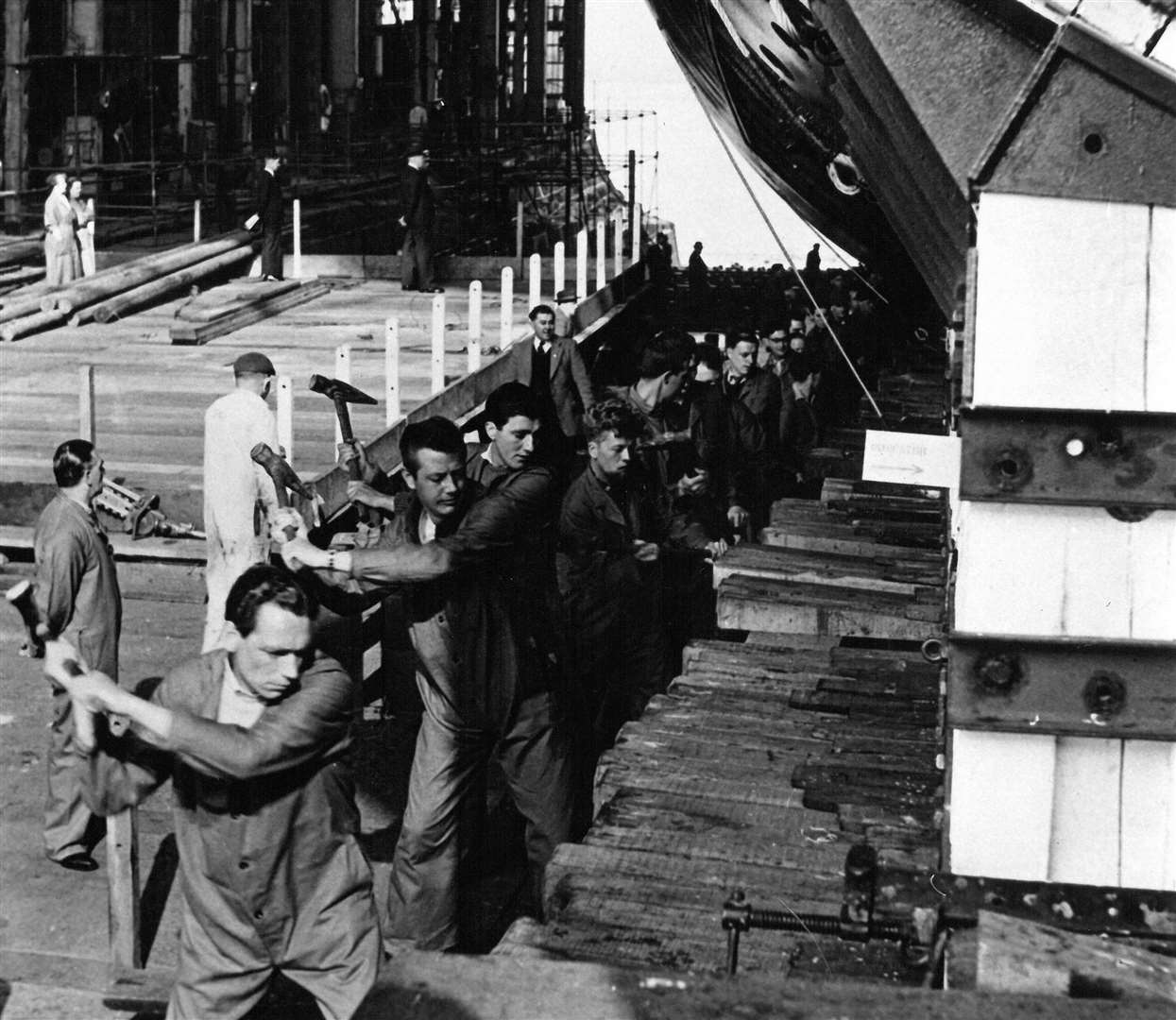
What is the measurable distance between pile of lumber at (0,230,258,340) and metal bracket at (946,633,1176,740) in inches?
801

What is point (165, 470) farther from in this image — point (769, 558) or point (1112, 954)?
point (1112, 954)

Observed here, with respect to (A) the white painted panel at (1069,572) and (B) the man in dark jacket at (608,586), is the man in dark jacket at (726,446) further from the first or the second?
(A) the white painted panel at (1069,572)

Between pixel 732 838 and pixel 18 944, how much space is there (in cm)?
353

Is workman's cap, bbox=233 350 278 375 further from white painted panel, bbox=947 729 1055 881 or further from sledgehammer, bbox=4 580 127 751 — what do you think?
white painted panel, bbox=947 729 1055 881

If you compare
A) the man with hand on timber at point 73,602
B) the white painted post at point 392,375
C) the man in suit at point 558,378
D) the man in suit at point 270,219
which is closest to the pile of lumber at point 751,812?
the man with hand on timber at point 73,602

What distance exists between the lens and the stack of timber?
22.7m

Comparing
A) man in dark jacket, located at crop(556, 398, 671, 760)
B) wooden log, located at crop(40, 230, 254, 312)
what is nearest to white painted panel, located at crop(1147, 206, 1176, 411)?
man in dark jacket, located at crop(556, 398, 671, 760)

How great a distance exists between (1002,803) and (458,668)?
11.6ft

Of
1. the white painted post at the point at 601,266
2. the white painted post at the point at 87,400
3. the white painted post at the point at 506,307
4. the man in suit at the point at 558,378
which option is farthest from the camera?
the white painted post at the point at 601,266

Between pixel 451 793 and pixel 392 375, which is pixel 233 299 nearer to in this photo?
pixel 392 375

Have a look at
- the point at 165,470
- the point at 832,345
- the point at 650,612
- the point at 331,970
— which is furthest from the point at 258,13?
the point at 331,970

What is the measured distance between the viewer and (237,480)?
11500 millimetres

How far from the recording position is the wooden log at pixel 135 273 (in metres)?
24.3

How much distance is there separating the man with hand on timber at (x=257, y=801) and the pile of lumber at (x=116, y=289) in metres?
18.2
